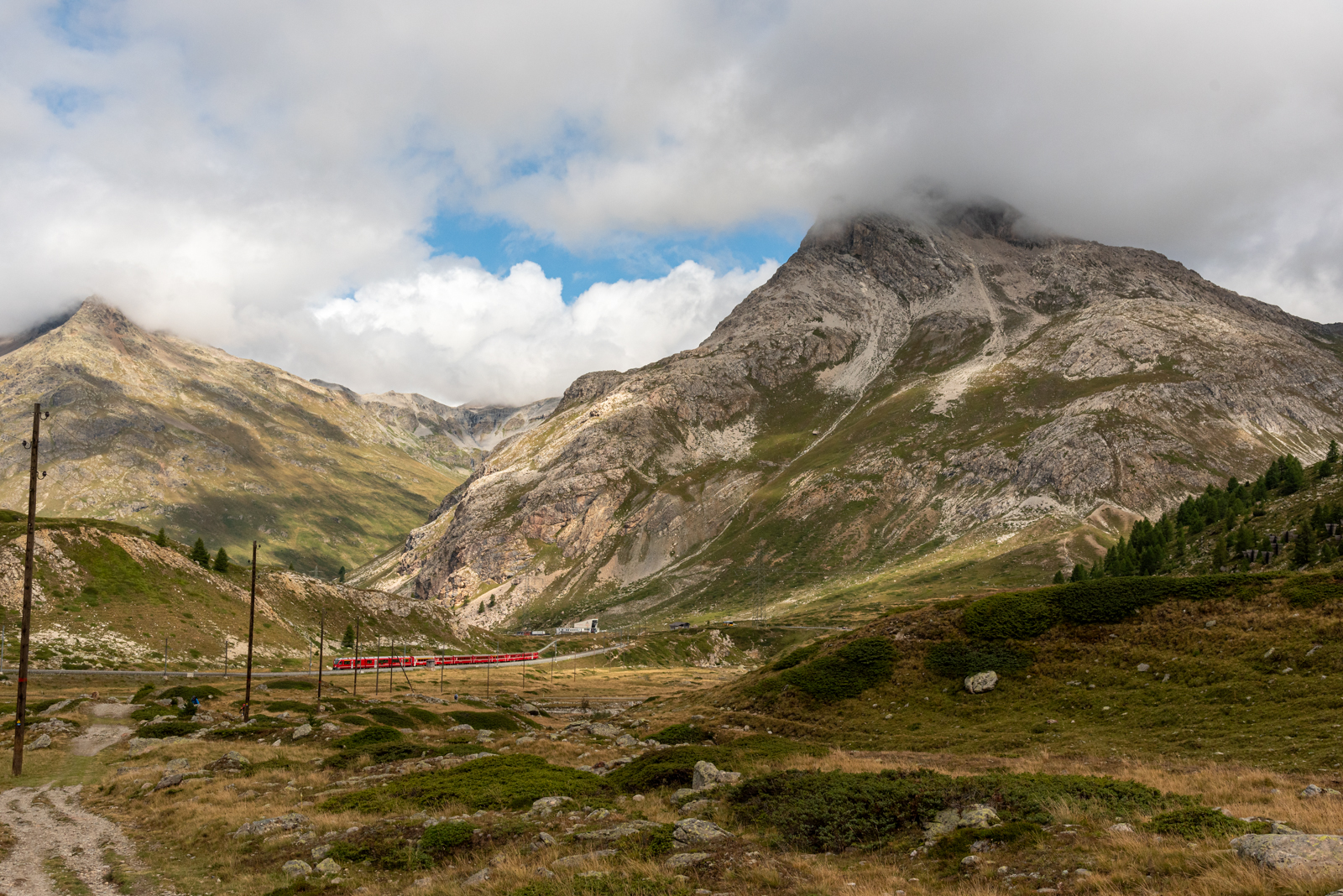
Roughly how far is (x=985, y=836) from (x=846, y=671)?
40.1 m

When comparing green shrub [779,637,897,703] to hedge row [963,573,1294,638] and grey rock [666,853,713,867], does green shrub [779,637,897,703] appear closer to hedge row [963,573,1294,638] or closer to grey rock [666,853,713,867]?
hedge row [963,573,1294,638]

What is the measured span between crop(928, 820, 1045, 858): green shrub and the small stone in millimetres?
17142

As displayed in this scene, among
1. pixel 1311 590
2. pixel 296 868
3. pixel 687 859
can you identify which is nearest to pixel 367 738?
pixel 296 868

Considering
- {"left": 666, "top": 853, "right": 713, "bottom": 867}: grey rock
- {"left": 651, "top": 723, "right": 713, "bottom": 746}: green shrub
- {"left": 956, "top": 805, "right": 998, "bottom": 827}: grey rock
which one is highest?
{"left": 956, "top": 805, "right": 998, "bottom": 827}: grey rock

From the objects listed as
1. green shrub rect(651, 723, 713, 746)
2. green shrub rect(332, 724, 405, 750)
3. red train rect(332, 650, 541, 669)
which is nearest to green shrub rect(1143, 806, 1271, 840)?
green shrub rect(651, 723, 713, 746)

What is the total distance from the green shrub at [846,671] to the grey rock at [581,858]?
38511 millimetres

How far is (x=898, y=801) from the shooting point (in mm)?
22641

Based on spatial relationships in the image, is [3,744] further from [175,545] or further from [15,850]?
[175,545]

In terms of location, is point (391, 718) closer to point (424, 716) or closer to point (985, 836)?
point (424, 716)

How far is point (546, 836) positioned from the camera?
21.7 meters

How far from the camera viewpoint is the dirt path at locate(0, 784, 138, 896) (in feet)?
65.8

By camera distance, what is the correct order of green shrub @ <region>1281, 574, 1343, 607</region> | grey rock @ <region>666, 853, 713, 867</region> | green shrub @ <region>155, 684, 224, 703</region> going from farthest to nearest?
1. green shrub @ <region>155, 684, 224, 703</region>
2. green shrub @ <region>1281, 574, 1343, 607</region>
3. grey rock @ <region>666, 853, 713, 867</region>

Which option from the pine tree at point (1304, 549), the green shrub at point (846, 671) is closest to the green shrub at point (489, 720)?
the green shrub at point (846, 671)

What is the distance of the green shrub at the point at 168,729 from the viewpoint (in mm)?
49469
